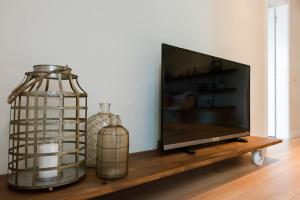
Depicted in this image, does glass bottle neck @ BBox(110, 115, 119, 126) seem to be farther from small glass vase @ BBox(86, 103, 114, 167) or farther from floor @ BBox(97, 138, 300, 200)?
floor @ BBox(97, 138, 300, 200)

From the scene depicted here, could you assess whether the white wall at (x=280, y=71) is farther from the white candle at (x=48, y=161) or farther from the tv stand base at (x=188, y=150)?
the white candle at (x=48, y=161)

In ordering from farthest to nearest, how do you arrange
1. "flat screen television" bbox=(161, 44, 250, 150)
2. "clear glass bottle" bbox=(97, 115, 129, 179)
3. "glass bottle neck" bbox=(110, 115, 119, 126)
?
"flat screen television" bbox=(161, 44, 250, 150), "glass bottle neck" bbox=(110, 115, 119, 126), "clear glass bottle" bbox=(97, 115, 129, 179)

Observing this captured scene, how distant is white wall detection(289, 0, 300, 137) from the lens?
12.8 ft

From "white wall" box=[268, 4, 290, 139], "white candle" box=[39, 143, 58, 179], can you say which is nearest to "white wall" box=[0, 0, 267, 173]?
"white candle" box=[39, 143, 58, 179]

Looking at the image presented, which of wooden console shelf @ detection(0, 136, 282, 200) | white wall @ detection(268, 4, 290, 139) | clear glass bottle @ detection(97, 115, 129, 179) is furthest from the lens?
white wall @ detection(268, 4, 290, 139)

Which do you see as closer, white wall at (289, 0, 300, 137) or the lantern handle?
the lantern handle

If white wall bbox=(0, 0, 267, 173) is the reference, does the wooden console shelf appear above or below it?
below

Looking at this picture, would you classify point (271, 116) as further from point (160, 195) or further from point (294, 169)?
point (160, 195)

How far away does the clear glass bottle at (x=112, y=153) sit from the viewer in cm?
103

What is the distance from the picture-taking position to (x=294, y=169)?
1885mm

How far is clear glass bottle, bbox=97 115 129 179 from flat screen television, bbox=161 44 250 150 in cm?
42

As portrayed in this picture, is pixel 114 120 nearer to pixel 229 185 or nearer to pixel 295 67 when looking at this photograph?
pixel 229 185

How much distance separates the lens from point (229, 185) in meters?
1.50

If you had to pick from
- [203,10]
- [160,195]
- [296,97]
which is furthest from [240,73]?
[296,97]
